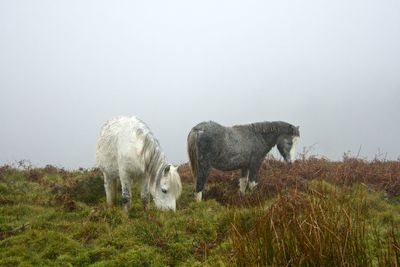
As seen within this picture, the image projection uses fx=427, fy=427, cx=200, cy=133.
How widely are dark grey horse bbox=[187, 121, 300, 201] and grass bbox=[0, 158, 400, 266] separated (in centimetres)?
75

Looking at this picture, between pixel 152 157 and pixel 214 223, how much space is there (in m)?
2.05

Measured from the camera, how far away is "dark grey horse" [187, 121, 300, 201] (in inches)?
448

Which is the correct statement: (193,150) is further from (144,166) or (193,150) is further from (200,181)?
(144,166)

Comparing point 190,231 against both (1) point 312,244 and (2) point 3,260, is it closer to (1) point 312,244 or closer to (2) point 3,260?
(2) point 3,260

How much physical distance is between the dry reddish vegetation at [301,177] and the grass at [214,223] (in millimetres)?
37

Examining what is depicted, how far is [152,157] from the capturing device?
943cm

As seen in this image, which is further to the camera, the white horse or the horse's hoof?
the horse's hoof

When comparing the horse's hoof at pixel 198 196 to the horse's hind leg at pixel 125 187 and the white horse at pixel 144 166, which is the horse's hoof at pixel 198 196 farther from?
the horse's hind leg at pixel 125 187

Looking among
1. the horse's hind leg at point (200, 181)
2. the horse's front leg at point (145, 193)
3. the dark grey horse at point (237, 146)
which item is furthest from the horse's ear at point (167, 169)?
the horse's hind leg at point (200, 181)

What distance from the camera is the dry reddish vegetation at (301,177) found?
12.2 metres

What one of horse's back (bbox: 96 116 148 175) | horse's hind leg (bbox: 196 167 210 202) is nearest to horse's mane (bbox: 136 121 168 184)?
horse's back (bbox: 96 116 148 175)

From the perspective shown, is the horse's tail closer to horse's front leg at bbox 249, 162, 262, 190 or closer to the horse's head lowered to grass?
horse's front leg at bbox 249, 162, 262, 190

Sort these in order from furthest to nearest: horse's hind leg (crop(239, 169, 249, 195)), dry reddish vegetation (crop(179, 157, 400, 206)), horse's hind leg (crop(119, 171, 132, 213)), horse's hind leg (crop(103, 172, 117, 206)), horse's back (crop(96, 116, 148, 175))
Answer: horse's hind leg (crop(239, 169, 249, 195)) → dry reddish vegetation (crop(179, 157, 400, 206)) → horse's hind leg (crop(103, 172, 117, 206)) → horse's hind leg (crop(119, 171, 132, 213)) → horse's back (crop(96, 116, 148, 175))

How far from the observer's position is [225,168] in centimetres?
1191
